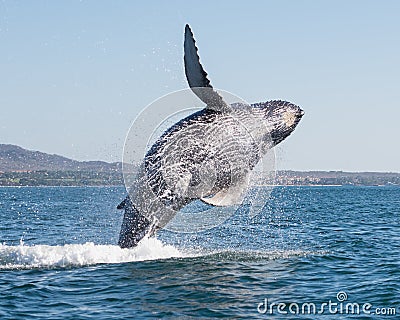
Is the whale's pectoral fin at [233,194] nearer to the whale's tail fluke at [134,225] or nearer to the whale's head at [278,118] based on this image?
the whale's head at [278,118]

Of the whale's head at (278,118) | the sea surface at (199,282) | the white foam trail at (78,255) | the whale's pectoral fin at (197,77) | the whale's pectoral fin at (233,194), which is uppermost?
the whale's pectoral fin at (197,77)

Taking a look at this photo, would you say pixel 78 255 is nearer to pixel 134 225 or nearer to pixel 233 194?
pixel 134 225

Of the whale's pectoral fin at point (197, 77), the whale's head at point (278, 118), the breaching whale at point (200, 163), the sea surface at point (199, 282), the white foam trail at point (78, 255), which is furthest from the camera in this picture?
the white foam trail at point (78, 255)

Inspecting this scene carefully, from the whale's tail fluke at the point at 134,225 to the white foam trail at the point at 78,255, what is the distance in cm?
122

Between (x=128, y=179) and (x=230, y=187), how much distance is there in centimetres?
226

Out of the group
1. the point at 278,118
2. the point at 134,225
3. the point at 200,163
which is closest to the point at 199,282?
the point at 134,225

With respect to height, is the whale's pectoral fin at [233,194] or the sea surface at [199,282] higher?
the whale's pectoral fin at [233,194]

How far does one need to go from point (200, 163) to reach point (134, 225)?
205 cm

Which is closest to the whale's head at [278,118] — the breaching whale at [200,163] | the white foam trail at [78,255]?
the breaching whale at [200,163]

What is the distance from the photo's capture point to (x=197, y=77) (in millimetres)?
12266

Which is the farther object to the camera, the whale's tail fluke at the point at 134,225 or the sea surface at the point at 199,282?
the whale's tail fluke at the point at 134,225

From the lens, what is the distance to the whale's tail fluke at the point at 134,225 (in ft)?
45.0

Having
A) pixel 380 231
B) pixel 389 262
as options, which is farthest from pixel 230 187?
pixel 380 231

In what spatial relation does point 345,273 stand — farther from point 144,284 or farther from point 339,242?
point 339,242
